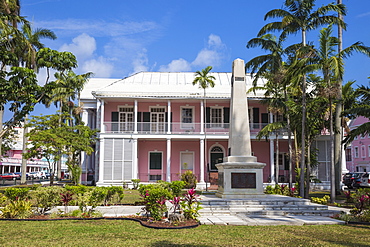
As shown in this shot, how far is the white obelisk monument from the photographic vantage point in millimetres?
11406

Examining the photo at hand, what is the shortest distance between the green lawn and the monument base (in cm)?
338

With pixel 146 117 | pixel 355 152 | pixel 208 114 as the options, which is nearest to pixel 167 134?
pixel 146 117

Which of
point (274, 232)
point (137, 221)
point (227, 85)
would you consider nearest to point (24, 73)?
point (137, 221)

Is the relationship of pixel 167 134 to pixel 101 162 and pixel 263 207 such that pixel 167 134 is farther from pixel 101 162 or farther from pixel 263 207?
pixel 263 207

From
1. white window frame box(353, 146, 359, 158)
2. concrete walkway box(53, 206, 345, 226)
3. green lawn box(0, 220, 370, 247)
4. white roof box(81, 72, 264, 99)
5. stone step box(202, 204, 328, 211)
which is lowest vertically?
concrete walkway box(53, 206, 345, 226)

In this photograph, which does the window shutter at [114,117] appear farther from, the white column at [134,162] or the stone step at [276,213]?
the stone step at [276,213]

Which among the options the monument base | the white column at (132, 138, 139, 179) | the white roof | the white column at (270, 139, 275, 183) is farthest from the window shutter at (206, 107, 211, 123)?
the monument base

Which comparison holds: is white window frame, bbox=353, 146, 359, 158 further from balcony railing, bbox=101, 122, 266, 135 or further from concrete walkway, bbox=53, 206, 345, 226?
concrete walkway, bbox=53, 206, 345, 226

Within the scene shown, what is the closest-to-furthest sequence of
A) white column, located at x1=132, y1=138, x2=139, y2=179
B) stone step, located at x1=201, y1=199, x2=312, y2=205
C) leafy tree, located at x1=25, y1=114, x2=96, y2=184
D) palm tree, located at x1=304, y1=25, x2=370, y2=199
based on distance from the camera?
1. stone step, located at x1=201, y1=199, x2=312, y2=205
2. palm tree, located at x1=304, y1=25, x2=370, y2=199
3. leafy tree, located at x1=25, y1=114, x2=96, y2=184
4. white column, located at x1=132, y1=138, x2=139, y2=179

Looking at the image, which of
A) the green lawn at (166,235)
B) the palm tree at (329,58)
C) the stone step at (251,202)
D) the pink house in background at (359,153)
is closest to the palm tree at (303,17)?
the palm tree at (329,58)

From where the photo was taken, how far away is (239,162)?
1157 centimetres

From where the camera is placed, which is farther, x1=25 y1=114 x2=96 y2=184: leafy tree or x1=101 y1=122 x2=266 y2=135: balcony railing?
x1=101 y1=122 x2=266 y2=135: balcony railing

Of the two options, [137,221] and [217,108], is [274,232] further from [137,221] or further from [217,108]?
[217,108]

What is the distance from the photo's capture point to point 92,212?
29.9ft
